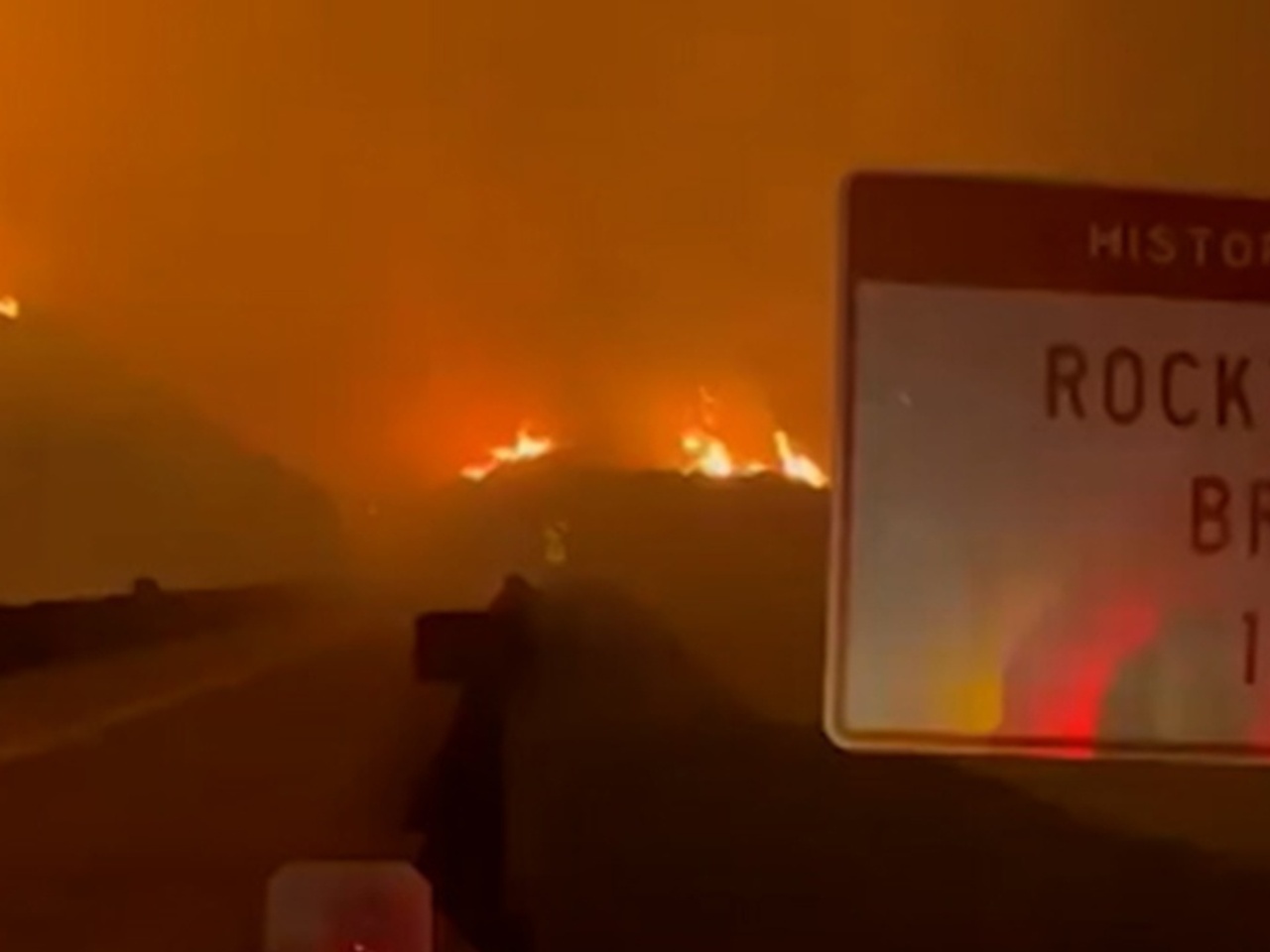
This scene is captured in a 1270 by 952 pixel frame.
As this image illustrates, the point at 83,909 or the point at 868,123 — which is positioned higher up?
the point at 868,123

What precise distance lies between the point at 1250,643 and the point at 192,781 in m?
0.36

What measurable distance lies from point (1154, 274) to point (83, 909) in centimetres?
41

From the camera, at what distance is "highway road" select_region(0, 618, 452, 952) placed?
0.89 m

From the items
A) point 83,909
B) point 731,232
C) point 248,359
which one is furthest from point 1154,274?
point 83,909

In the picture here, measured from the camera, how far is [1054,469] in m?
0.96

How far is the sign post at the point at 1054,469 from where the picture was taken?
951 mm

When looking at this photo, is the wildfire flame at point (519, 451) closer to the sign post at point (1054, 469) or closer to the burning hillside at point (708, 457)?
the burning hillside at point (708, 457)

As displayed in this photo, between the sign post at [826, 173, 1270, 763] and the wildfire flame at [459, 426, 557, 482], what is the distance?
10cm

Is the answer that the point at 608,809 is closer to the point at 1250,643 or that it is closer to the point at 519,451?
the point at 519,451

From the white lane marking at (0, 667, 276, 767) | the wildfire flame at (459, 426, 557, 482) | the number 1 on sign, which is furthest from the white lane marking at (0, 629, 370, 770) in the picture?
the number 1 on sign

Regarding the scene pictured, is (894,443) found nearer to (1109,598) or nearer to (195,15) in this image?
(1109,598)

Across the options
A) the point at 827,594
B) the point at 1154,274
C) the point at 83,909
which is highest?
the point at 1154,274

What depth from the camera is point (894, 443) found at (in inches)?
37.7

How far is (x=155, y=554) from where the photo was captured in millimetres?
913
